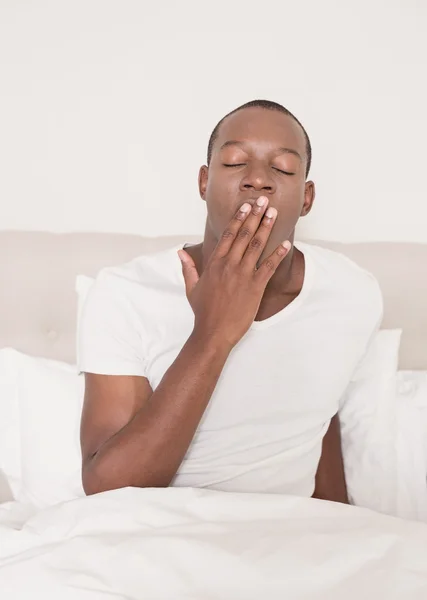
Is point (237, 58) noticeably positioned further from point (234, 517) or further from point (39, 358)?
point (234, 517)

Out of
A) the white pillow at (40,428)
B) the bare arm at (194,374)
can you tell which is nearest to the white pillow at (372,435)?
the bare arm at (194,374)

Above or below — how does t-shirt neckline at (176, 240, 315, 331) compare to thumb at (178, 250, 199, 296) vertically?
below

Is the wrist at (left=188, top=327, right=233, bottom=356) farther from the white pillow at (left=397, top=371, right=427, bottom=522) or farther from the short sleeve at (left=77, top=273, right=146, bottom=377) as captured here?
the white pillow at (left=397, top=371, right=427, bottom=522)

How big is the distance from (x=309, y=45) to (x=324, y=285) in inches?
28.9

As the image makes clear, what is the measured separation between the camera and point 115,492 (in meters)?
1.03

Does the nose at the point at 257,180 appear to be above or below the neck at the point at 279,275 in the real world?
above

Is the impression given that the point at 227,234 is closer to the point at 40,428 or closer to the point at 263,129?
the point at 263,129

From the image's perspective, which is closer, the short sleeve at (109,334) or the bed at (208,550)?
the bed at (208,550)

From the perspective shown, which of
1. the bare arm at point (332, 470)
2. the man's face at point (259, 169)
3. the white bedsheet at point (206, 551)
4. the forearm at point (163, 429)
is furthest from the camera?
the bare arm at point (332, 470)

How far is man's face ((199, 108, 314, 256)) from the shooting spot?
3.87ft

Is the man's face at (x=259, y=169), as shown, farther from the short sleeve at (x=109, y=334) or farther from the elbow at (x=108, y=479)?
the elbow at (x=108, y=479)

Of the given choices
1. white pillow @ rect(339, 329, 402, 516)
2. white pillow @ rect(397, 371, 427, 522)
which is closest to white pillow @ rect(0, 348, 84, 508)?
white pillow @ rect(339, 329, 402, 516)

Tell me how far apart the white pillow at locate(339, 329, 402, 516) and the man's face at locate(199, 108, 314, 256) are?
44 cm

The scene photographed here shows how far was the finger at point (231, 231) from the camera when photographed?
43.6 inches
